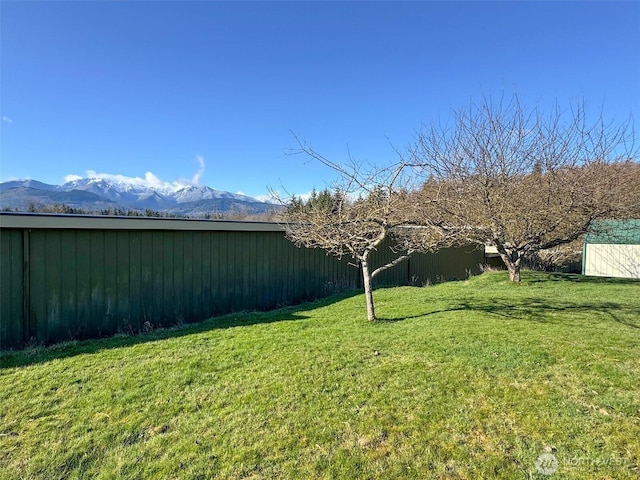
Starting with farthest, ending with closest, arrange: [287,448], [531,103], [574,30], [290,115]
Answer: [290,115], [574,30], [531,103], [287,448]

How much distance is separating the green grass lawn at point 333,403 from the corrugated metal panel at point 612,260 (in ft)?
31.2

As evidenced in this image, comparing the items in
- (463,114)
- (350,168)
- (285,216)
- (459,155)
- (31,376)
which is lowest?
(31,376)

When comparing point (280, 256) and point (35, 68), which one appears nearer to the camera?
point (35, 68)

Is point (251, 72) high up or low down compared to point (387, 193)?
up

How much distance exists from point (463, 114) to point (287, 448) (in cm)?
708

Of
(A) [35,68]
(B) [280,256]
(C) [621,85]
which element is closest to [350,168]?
(B) [280,256]

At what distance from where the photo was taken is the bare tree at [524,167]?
6.75 m

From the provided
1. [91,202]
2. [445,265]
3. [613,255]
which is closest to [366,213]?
[445,265]

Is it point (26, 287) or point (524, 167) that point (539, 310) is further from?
point (26, 287)

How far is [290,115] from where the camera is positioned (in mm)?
12617

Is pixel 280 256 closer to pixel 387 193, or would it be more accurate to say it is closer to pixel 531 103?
pixel 387 193

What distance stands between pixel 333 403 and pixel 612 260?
13728mm

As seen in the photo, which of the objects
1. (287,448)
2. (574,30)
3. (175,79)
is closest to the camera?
(287,448)

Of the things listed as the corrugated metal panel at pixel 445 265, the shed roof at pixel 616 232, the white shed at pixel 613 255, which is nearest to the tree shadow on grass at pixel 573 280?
the shed roof at pixel 616 232
